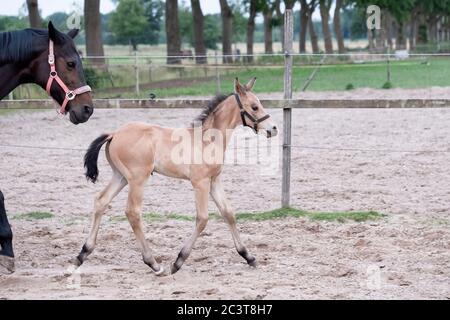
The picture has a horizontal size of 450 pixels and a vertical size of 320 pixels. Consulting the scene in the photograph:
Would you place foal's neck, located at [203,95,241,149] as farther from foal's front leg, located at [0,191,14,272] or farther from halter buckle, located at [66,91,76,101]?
foal's front leg, located at [0,191,14,272]

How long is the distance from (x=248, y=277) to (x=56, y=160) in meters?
6.33

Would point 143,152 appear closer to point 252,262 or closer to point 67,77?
point 67,77

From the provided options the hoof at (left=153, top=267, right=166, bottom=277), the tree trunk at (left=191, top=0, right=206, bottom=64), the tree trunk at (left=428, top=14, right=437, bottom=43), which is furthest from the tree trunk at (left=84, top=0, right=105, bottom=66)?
the tree trunk at (left=428, top=14, right=437, bottom=43)

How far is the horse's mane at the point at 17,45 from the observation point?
5953mm

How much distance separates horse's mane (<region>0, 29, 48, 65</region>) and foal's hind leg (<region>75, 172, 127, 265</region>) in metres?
1.23

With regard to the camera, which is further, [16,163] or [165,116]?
[165,116]

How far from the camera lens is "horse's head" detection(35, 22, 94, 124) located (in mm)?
5902

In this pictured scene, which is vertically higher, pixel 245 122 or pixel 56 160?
pixel 245 122

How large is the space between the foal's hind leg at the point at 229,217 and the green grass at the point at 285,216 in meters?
1.60

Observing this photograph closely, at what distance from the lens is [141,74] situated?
27578mm

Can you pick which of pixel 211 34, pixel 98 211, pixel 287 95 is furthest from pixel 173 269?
pixel 211 34

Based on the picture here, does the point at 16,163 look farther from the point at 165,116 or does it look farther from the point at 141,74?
the point at 141,74

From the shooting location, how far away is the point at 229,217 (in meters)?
6.31
